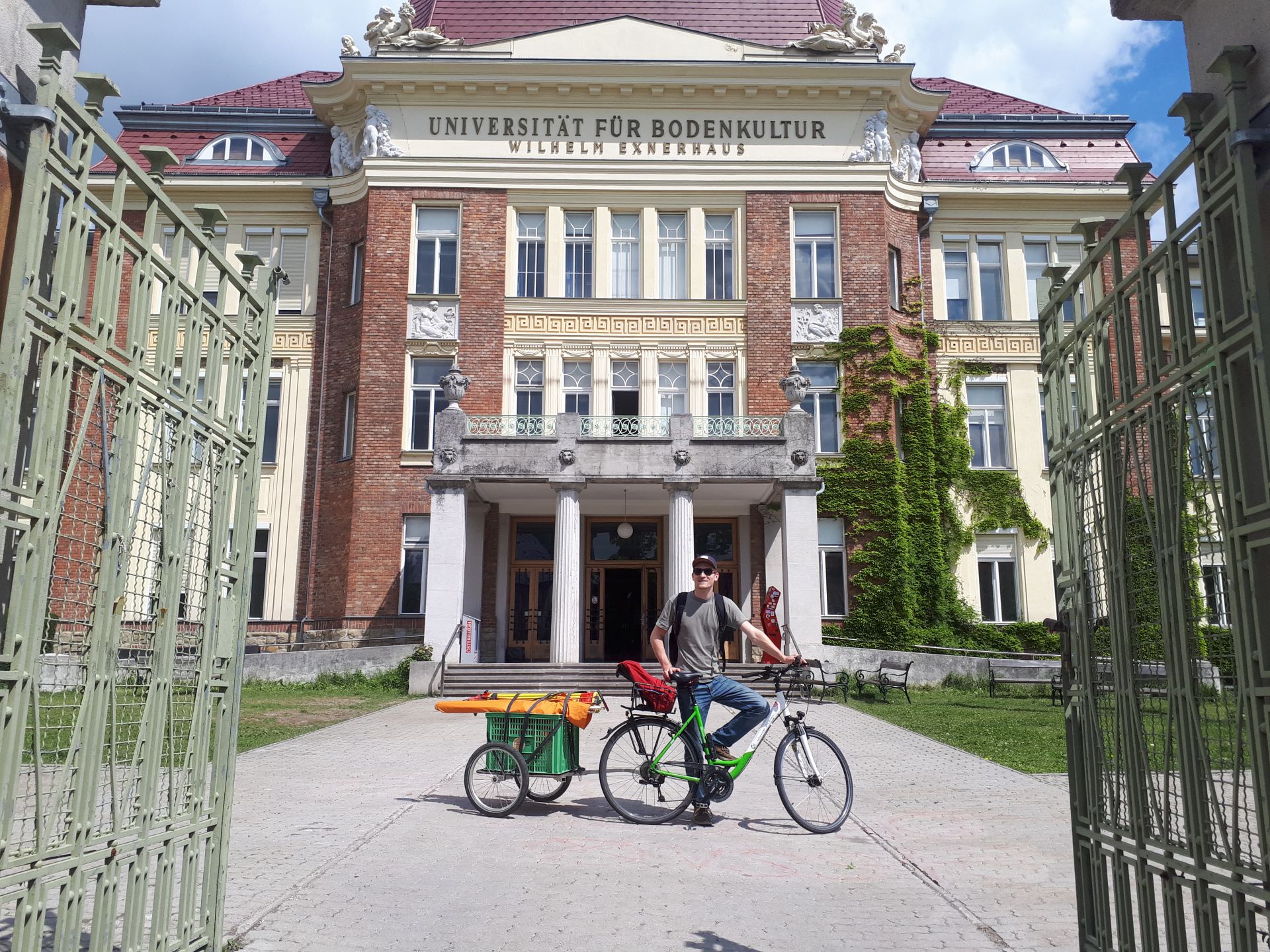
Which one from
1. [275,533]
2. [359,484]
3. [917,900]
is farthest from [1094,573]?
[275,533]

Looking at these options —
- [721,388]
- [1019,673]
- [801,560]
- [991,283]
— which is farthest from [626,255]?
[1019,673]

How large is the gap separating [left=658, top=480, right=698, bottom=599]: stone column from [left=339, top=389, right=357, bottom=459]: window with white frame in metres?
9.72

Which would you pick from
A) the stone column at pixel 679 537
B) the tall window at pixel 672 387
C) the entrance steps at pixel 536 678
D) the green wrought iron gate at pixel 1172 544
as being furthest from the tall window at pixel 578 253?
the green wrought iron gate at pixel 1172 544

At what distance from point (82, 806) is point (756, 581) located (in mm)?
24489

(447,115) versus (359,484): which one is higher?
(447,115)

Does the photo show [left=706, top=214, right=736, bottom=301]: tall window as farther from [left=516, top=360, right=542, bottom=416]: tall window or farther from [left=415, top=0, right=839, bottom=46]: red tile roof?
[left=415, top=0, right=839, bottom=46]: red tile roof

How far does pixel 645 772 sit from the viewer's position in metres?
8.51

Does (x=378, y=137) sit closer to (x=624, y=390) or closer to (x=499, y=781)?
(x=624, y=390)

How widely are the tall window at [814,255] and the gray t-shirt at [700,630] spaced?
2143cm

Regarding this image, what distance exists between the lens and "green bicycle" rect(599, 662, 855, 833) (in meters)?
8.44

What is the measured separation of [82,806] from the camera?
3613 millimetres

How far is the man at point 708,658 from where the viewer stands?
848 cm

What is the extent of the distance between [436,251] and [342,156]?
13.7ft

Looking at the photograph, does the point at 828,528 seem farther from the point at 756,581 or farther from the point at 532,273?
the point at 532,273
